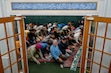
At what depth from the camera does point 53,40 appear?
9.98 feet

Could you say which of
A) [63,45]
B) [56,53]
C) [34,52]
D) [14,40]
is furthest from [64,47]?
[14,40]

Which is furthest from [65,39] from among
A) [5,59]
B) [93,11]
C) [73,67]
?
[5,59]

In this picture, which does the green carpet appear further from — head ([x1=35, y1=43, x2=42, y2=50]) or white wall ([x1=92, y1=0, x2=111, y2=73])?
white wall ([x1=92, y1=0, x2=111, y2=73])

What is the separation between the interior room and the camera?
2.32 metres

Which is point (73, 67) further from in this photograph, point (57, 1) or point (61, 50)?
point (57, 1)

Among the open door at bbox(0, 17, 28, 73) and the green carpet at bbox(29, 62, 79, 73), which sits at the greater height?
the open door at bbox(0, 17, 28, 73)

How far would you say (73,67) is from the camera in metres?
3.17

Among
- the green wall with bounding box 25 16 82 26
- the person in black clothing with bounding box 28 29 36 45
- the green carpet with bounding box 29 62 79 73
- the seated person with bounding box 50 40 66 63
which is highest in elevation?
the green wall with bounding box 25 16 82 26

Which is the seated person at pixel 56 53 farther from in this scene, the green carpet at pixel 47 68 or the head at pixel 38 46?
the head at pixel 38 46

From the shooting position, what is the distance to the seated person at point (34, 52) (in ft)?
10.1

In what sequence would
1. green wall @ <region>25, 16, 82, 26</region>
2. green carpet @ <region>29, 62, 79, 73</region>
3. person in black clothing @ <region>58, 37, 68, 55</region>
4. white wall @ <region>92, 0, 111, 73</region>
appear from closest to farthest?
white wall @ <region>92, 0, 111, 73</region>, green wall @ <region>25, 16, 82, 26</region>, person in black clothing @ <region>58, 37, 68, 55</region>, green carpet @ <region>29, 62, 79, 73</region>

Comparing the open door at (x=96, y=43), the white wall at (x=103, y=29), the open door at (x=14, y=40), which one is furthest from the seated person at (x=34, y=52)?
the white wall at (x=103, y=29)

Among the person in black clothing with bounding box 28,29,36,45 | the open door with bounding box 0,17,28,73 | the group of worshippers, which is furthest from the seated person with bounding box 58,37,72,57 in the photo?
the open door with bounding box 0,17,28,73

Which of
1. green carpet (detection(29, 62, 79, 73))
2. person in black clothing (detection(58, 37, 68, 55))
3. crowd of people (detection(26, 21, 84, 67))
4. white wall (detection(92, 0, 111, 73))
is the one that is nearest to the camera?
white wall (detection(92, 0, 111, 73))
